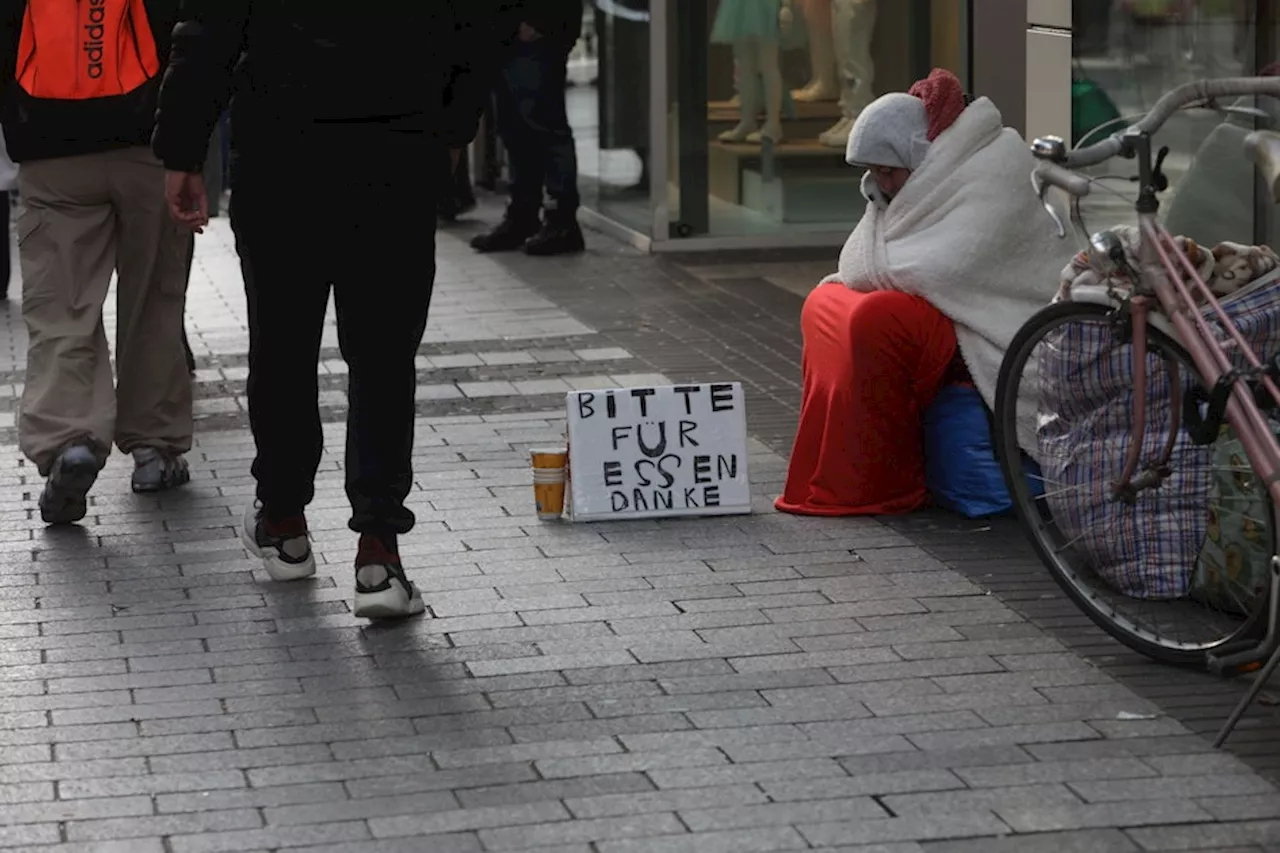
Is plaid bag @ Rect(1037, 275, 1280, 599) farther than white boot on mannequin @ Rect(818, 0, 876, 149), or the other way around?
white boot on mannequin @ Rect(818, 0, 876, 149)

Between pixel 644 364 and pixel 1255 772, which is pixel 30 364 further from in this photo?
pixel 1255 772

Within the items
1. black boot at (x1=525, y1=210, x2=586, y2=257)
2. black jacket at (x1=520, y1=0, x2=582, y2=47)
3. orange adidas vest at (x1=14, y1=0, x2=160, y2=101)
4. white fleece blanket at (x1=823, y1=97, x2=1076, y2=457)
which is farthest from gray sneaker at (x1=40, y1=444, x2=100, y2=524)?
black boot at (x1=525, y1=210, x2=586, y2=257)

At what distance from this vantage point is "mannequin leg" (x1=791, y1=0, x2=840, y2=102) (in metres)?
12.2

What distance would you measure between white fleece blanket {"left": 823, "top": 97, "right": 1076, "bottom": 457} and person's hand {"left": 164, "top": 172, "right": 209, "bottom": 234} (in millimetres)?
1922

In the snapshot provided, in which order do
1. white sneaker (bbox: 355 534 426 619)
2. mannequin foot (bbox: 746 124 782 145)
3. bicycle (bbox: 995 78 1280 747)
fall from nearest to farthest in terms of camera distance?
bicycle (bbox: 995 78 1280 747)
white sneaker (bbox: 355 534 426 619)
mannequin foot (bbox: 746 124 782 145)

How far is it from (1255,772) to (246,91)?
270 cm

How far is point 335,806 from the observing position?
422 cm

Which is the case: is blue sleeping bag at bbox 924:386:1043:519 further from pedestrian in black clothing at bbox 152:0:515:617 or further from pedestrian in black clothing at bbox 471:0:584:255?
pedestrian in black clothing at bbox 471:0:584:255

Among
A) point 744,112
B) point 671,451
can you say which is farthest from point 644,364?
point 744,112

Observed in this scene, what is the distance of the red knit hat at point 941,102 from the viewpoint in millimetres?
6488

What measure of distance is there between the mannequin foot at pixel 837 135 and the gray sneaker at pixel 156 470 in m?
6.00

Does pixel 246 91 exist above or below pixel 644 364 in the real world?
above

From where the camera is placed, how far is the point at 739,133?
12602mm

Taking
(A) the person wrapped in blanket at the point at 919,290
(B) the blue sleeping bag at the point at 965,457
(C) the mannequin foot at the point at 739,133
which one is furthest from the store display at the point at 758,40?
(B) the blue sleeping bag at the point at 965,457
